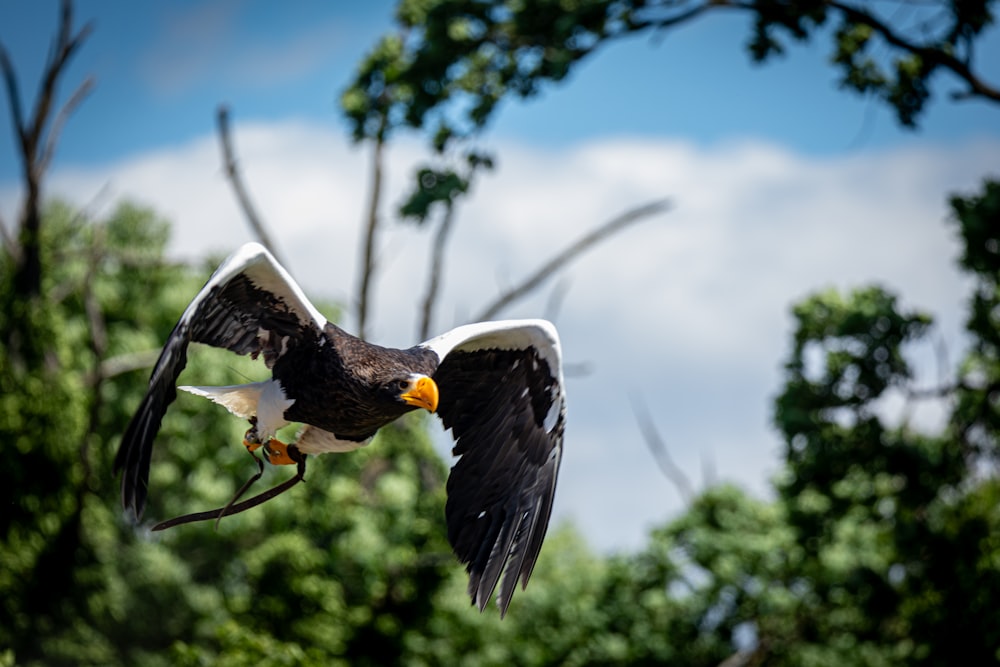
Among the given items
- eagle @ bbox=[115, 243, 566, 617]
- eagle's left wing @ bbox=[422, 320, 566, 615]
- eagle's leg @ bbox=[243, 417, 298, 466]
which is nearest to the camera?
eagle @ bbox=[115, 243, 566, 617]

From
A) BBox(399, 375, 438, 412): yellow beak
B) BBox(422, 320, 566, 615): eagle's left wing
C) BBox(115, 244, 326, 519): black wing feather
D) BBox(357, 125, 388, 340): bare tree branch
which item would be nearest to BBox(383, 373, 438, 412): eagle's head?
BBox(399, 375, 438, 412): yellow beak

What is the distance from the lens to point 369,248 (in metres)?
14.2

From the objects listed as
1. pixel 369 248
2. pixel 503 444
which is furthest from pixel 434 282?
pixel 503 444

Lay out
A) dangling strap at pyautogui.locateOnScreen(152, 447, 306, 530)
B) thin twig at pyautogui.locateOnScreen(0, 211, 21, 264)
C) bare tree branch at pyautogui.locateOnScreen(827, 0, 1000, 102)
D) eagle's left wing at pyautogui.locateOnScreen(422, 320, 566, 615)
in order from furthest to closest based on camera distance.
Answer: thin twig at pyautogui.locateOnScreen(0, 211, 21, 264) < bare tree branch at pyautogui.locateOnScreen(827, 0, 1000, 102) < eagle's left wing at pyautogui.locateOnScreen(422, 320, 566, 615) < dangling strap at pyautogui.locateOnScreen(152, 447, 306, 530)

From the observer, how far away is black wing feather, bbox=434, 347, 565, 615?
508 centimetres

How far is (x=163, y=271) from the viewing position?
17.6m

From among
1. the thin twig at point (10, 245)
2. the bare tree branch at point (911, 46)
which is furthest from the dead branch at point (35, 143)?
the bare tree branch at point (911, 46)

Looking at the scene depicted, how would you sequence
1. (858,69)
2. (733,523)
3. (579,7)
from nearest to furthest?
(579,7) → (858,69) → (733,523)

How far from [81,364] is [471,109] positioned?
27.3ft

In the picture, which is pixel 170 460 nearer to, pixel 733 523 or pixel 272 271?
pixel 733 523

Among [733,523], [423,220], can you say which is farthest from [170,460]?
[423,220]

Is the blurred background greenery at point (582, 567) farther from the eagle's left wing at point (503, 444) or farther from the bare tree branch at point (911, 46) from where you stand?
the eagle's left wing at point (503, 444)

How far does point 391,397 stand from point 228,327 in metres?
0.70

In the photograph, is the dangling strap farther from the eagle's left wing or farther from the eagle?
the eagle's left wing
